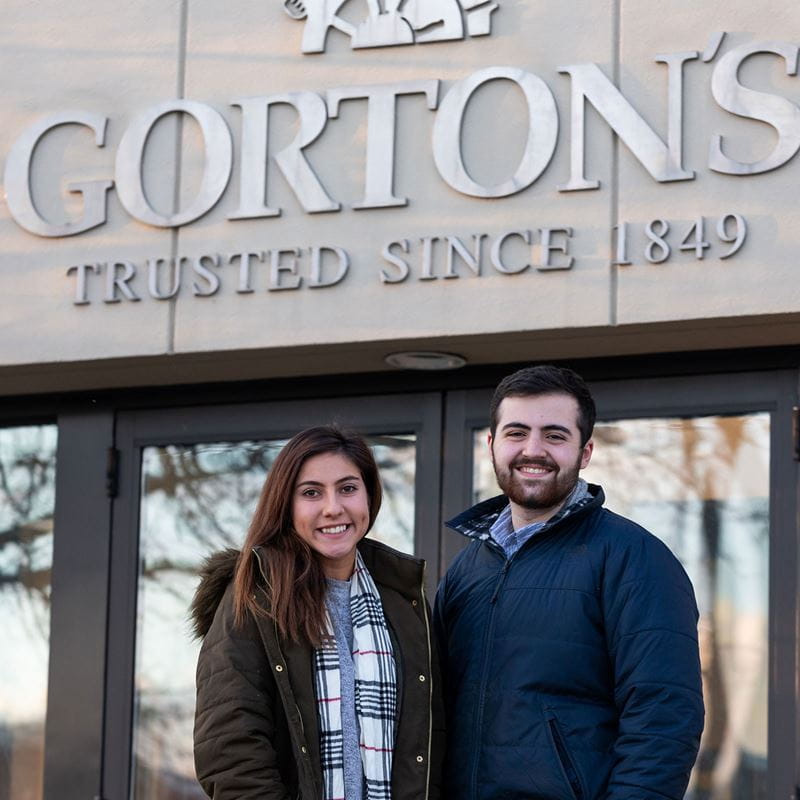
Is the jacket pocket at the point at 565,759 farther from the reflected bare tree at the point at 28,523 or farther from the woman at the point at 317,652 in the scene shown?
the reflected bare tree at the point at 28,523

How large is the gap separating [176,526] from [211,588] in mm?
2955

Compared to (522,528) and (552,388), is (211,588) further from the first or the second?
(552,388)

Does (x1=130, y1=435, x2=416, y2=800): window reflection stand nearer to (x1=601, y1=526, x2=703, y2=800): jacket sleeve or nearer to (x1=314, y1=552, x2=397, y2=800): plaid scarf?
(x1=314, y1=552, x2=397, y2=800): plaid scarf

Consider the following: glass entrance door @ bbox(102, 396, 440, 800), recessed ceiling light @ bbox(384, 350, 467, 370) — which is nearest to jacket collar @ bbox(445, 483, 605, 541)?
recessed ceiling light @ bbox(384, 350, 467, 370)

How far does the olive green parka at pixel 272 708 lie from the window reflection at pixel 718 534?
7.62 feet

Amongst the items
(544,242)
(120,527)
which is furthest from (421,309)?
(120,527)

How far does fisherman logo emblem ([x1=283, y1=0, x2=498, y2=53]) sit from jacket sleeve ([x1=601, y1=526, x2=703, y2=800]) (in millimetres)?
2767

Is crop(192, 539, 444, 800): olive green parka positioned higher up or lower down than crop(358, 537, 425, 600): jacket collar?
lower down

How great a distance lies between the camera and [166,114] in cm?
694

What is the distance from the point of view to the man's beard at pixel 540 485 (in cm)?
460

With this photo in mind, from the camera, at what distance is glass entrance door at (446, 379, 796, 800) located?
651cm

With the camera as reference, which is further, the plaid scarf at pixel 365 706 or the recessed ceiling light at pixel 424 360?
the recessed ceiling light at pixel 424 360

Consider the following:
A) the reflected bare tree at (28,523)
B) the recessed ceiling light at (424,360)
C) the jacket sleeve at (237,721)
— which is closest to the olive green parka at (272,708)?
the jacket sleeve at (237,721)

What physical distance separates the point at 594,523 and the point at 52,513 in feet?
11.8
